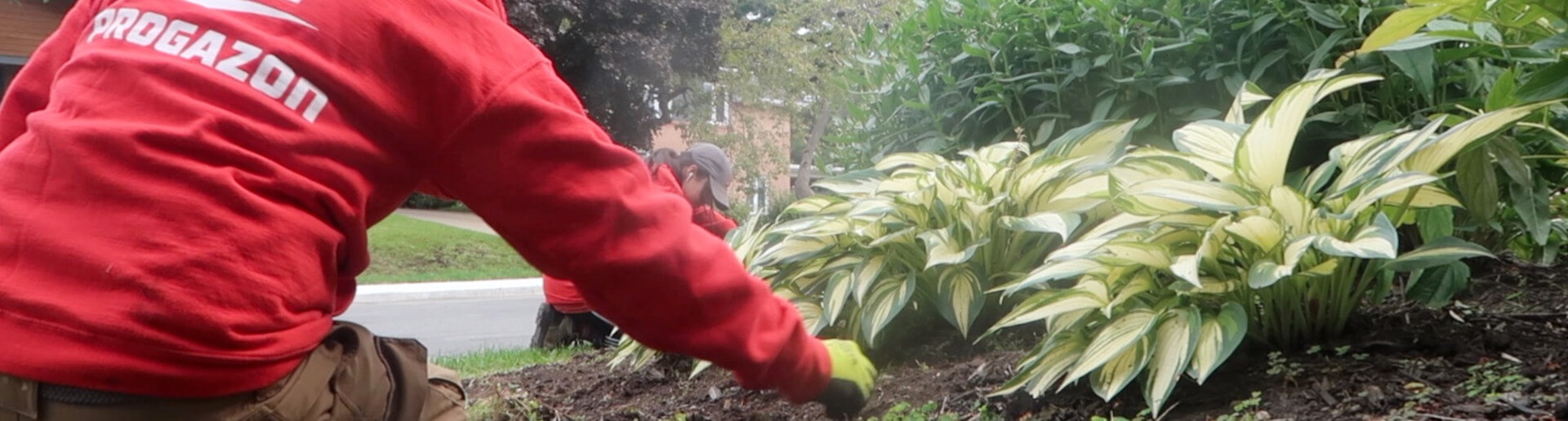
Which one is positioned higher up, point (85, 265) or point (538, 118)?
point (538, 118)

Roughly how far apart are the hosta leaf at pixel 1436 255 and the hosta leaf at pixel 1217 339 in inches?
12.4

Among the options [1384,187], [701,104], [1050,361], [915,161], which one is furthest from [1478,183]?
[701,104]

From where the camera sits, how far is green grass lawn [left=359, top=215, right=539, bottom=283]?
17.6 metres

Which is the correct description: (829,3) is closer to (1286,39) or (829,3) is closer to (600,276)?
(1286,39)

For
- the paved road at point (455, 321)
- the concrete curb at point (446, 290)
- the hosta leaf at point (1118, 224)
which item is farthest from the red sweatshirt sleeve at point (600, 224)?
the concrete curb at point (446, 290)

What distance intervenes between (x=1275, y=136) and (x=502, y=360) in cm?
417

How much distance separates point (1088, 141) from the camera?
319 cm

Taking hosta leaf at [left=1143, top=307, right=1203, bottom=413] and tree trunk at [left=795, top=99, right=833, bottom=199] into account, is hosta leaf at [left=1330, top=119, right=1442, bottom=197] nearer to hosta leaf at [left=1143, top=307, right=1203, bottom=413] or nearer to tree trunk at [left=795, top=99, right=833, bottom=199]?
hosta leaf at [left=1143, top=307, right=1203, bottom=413]

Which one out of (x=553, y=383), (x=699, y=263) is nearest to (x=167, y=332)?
(x=699, y=263)

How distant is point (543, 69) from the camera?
157cm

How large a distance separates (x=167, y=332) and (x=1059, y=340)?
168 centimetres

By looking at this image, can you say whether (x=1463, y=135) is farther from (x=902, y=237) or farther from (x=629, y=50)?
(x=629, y=50)

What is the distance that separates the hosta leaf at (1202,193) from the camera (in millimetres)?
2344

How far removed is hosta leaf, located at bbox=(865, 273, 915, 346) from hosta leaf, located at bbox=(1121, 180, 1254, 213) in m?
0.72
